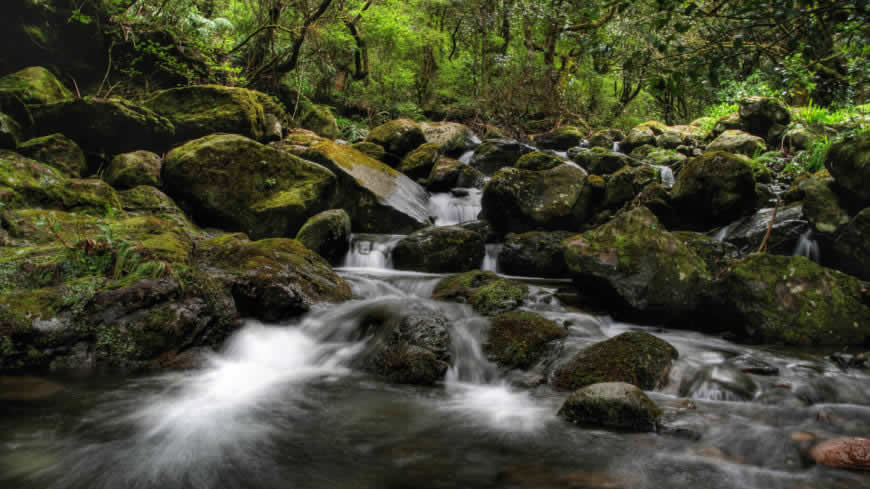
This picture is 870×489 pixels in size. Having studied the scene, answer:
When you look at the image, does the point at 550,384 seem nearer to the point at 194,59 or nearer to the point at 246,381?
the point at 246,381

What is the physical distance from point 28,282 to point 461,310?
4241 millimetres

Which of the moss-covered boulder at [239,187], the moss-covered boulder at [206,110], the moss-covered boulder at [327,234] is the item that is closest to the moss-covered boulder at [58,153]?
the moss-covered boulder at [239,187]

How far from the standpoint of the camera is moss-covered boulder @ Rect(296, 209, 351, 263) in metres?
7.18

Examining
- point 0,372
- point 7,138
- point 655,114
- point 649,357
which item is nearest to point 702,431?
point 649,357

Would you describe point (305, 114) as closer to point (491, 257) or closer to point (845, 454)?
point (491, 257)

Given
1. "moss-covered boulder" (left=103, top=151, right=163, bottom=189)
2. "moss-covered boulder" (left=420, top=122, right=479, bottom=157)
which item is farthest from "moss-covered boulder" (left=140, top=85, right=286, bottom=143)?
"moss-covered boulder" (left=420, top=122, right=479, bottom=157)

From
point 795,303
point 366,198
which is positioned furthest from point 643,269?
point 366,198

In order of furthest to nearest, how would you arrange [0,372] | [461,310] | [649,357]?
Result: [461,310] < [649,357] < [0,372]

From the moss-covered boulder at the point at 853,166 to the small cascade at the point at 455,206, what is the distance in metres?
6.18

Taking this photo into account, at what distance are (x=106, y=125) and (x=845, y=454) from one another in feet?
33.3

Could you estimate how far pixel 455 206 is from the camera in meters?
10.5

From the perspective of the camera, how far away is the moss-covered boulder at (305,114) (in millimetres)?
12883

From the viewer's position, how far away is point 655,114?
2569 centimetres

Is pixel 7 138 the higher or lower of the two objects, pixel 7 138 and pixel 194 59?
the lower
